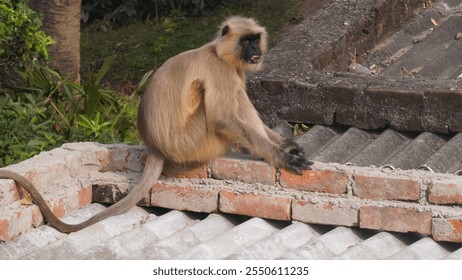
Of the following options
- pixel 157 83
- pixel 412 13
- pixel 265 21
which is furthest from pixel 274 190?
pixel 265 21

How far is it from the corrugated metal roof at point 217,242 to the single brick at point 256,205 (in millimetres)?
46

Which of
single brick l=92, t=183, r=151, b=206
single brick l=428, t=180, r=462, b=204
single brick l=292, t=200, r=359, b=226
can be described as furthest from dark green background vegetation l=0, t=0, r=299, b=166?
single brick l=428, t=180, r=462, b=204

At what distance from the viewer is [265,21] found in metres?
10.6

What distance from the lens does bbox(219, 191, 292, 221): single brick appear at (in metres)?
4.35

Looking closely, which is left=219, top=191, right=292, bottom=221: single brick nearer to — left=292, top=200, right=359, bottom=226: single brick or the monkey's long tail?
left=292, top=200, right=359, bottom=226: single brick

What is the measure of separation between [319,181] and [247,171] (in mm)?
332

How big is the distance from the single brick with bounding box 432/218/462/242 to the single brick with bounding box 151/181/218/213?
0.93m

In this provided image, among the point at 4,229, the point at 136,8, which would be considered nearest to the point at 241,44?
the point at 4,229

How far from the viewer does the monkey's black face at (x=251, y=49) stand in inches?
200

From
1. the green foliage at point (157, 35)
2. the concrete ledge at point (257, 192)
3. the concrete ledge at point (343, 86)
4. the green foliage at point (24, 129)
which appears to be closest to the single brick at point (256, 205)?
the concrete ledge at point (257, 192)

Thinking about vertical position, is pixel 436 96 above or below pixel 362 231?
above

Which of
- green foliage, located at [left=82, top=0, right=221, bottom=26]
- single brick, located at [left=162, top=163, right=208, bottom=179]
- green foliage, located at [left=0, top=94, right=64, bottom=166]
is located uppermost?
green foliage, located at [left=82, top=0, right=221, bottom=26]

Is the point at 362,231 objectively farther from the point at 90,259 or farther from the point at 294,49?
the point at 294,49
